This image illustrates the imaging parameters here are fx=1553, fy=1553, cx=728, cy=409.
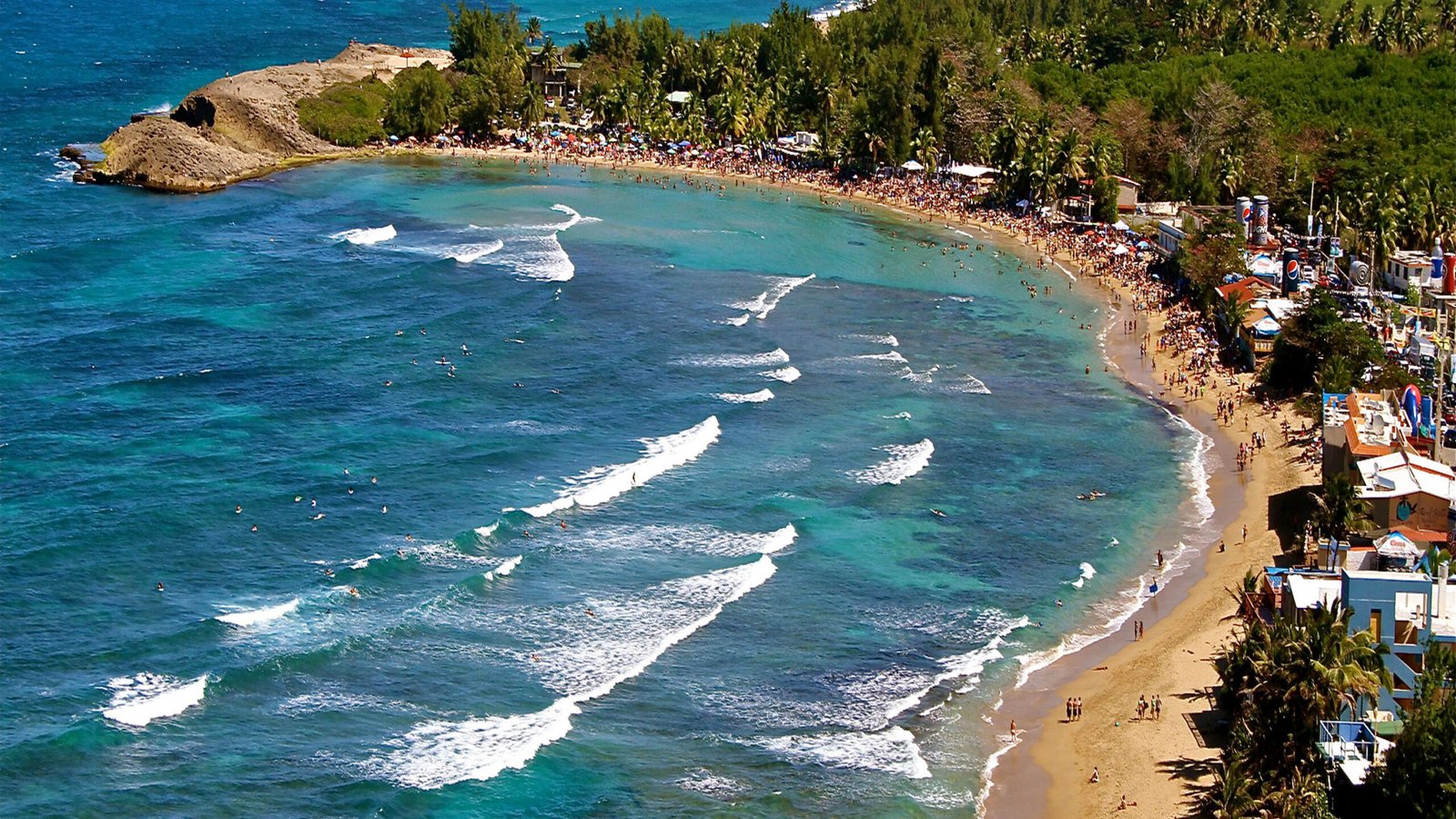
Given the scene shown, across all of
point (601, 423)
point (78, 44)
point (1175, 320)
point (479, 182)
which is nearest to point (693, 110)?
point (479, 182)

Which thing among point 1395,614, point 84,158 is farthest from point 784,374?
point 84,158

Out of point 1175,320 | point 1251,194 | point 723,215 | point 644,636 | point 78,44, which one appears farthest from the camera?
point 78,44

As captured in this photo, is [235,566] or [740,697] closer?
[740,697]

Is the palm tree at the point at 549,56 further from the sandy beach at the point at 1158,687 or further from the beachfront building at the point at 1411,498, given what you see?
the beachfront building at the point at 1411,498

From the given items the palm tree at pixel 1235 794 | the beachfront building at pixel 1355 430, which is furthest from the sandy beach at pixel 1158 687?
the beachfront building at pixel 1355 430

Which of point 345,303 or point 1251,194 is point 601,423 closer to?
point 345,303

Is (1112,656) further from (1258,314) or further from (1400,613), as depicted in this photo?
(1258,314)
